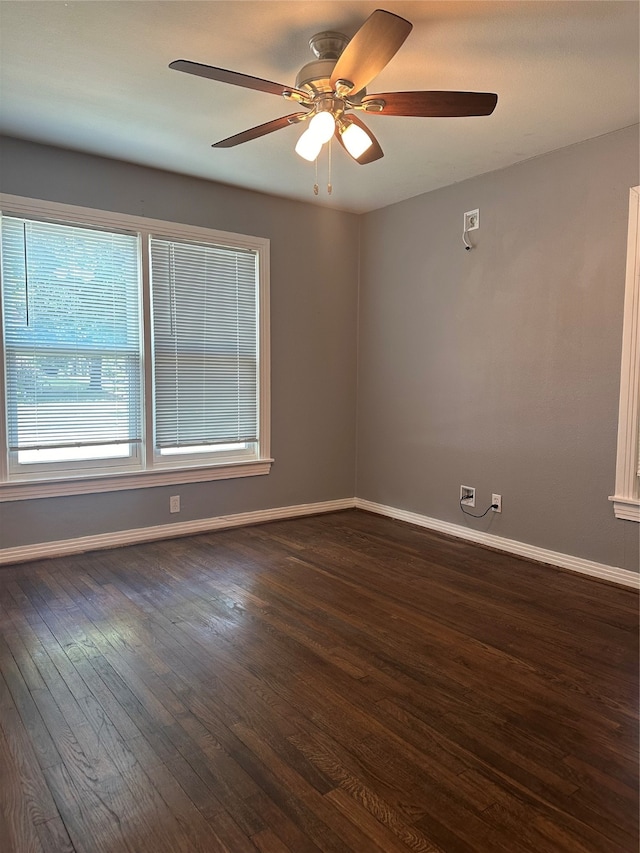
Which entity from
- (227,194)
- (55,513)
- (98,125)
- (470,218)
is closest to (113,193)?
(98,125)

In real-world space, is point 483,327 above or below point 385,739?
above

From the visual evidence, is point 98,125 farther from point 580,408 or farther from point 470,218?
point 580,408

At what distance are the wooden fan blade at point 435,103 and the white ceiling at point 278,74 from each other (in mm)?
299

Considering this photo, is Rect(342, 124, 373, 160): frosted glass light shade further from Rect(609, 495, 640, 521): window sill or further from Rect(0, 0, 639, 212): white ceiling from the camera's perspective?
Rect(609, 495, 640, 521): window sill

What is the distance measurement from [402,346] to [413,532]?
1512 mm

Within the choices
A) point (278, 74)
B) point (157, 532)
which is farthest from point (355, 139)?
point (157, 532)

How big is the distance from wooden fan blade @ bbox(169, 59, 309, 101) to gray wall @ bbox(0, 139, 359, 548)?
5.97 ft

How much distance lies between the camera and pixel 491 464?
3.92 metres

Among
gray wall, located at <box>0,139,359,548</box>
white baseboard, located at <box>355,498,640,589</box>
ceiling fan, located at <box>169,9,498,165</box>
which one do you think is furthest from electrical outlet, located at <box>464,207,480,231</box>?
white baseboard, located at <box>355,498,640,589</box>

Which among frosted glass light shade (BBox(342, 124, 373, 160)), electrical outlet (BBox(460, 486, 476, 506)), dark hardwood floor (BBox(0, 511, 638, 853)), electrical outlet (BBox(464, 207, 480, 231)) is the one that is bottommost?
dark hardwood floor (BBox(0, 511, 638, 853))

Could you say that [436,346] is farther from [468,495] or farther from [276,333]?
[276,333]

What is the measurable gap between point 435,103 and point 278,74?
86 centimetres

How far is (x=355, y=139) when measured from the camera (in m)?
2.43

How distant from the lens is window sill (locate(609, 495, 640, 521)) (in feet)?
10.2
